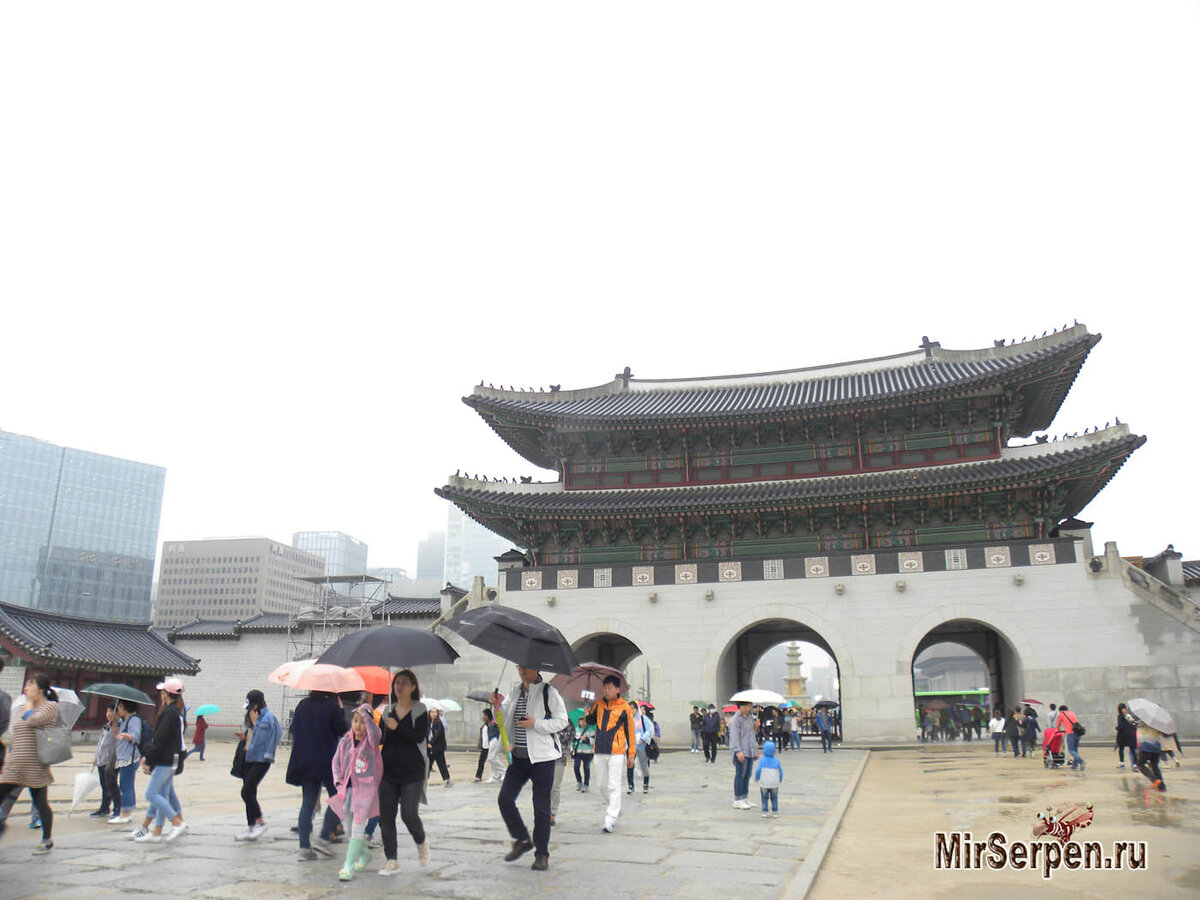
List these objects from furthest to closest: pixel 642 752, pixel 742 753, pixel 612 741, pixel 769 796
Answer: pixel 642 752
pixel 742 753
pixel 769 796
pixel 612 741

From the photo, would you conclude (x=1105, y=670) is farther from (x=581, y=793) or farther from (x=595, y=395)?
(x=595, y=395)

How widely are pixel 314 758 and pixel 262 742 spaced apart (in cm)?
81

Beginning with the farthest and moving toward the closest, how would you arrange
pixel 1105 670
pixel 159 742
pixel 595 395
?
pixel 595 395 → pixel 1105 670 → pixel 159 742

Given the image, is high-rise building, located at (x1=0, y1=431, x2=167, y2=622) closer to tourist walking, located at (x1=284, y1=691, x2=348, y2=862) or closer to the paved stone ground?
the paved stone ground

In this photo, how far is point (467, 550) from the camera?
151 m

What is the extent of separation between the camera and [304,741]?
811cm

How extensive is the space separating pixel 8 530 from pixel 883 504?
294ft

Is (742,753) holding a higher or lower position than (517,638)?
lower

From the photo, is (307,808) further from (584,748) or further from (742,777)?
(584,748)

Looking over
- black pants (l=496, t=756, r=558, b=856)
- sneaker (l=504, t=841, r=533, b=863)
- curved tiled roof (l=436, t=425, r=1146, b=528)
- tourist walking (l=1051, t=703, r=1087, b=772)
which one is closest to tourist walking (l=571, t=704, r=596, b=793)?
black pants (l=496, t=756, r=558, b=856)

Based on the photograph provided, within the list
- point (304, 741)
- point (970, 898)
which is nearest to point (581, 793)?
point (304, 741)

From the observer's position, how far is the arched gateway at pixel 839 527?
2412cm

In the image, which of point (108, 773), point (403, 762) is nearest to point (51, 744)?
point (108, 773)

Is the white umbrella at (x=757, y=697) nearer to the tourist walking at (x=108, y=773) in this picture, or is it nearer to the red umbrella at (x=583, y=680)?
the red umbrella at (x=583, y=680)
